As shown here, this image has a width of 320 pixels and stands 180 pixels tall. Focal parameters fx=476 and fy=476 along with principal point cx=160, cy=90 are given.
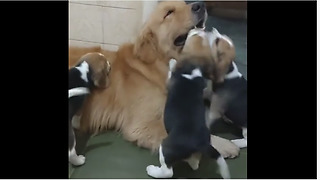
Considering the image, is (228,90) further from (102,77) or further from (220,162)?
(102,77)

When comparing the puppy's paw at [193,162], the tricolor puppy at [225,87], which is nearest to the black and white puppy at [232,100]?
the tricolor puppy at [225,87]

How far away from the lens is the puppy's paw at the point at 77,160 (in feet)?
4.61

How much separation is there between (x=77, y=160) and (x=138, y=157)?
182 millimetres

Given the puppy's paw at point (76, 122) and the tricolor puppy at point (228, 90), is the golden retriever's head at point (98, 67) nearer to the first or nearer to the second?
the puppy's paw at point (76, 122)

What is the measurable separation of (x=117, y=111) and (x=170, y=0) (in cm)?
39

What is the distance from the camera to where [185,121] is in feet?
4.32

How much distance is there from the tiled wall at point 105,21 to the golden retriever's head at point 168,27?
0.03 meters

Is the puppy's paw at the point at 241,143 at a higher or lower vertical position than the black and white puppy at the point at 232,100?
lower

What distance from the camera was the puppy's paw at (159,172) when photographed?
4.46 ft

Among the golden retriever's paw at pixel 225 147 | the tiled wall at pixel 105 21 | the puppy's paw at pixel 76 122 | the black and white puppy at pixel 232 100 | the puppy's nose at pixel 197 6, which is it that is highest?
the puppy's nose at pixel 197 6

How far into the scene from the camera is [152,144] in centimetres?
146

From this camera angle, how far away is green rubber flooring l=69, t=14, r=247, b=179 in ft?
4.53

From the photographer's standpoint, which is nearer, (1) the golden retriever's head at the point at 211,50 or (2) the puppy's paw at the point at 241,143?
(1) the golden retriever's head at the point at 211,50
